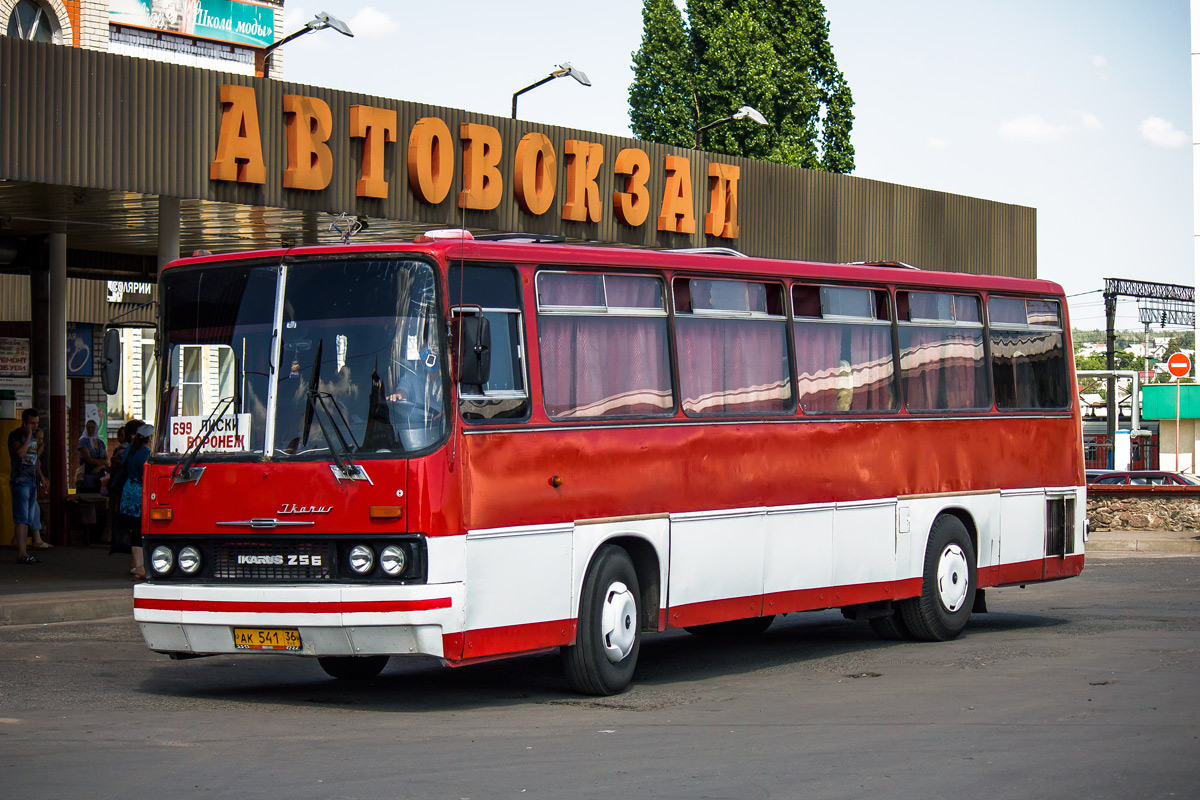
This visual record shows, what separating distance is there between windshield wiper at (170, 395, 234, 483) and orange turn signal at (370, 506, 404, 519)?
4.27 feet

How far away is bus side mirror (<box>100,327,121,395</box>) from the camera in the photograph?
436 inches

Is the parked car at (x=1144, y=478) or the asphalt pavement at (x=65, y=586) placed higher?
the parked car at (x=1144, y=478)

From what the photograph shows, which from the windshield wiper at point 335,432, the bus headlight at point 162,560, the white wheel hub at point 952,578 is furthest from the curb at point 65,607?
the white wheel hub at point 952,578

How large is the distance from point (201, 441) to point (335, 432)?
39.2 inches

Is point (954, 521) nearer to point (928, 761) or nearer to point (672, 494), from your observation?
point (672, 494)

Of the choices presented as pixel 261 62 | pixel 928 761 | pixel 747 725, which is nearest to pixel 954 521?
pixel 747 725

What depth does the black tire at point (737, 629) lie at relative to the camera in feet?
49.5

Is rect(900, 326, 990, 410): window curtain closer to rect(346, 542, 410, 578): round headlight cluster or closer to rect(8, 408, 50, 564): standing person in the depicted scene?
rect(346, 542, 410, 578): round headlight cluster

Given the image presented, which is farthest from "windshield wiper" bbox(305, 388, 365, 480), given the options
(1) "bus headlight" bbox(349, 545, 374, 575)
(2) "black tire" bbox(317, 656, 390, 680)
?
(2) "black tire" bbox(317, 656, 390, 680)

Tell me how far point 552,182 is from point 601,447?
11353mm

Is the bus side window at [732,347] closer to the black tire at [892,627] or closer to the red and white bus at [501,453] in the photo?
the red and white bus at [501,453]

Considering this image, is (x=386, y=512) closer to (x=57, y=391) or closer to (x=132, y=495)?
(x=132, y=495)

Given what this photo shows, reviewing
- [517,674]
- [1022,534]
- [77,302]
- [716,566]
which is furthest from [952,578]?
[77,302]

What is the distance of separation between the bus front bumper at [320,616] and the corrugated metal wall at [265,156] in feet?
12.2
